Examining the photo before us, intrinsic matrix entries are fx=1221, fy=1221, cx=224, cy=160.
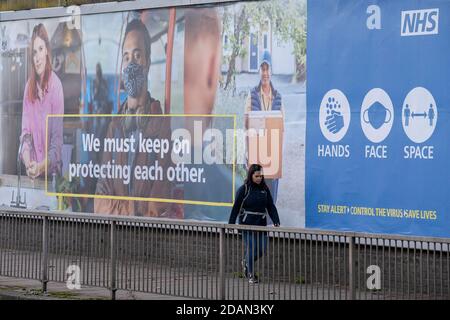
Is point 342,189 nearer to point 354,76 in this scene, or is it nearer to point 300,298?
point 354,76

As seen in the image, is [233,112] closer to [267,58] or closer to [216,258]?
[267,58]

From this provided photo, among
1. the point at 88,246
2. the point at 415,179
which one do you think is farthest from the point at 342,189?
the point at 88,246

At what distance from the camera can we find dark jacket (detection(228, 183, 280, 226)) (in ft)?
53.8

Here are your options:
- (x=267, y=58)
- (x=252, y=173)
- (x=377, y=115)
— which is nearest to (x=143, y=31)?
(x=267, y=58)

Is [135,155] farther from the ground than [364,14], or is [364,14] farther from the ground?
[364,14]

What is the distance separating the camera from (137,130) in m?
19.7

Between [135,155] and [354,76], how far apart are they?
479cm

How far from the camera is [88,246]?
576 inches

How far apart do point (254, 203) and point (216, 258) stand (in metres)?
3.22

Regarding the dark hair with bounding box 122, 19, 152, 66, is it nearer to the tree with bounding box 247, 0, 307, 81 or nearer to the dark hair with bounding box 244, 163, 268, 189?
the tree with bounding box 247, 0, 307, 81

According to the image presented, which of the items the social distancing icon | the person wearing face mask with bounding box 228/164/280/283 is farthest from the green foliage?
the social distancing icon

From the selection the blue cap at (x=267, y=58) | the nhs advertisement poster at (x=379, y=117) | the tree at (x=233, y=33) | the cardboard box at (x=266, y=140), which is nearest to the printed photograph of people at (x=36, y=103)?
the tree at (x=233, y=33)

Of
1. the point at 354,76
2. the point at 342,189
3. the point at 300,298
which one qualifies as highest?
the point at 354,76

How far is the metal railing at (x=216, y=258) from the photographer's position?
11.6 metres
